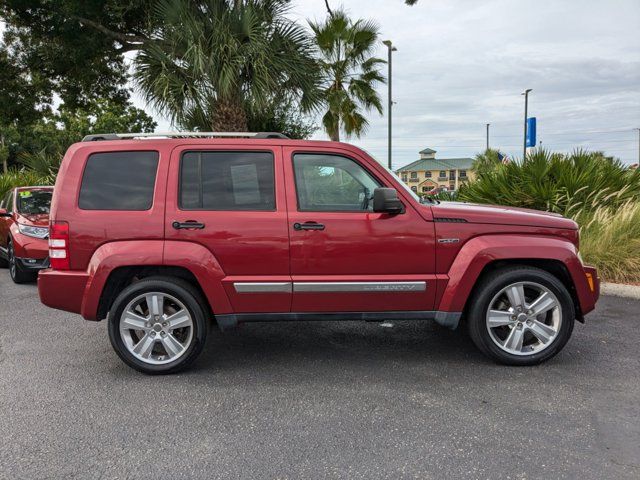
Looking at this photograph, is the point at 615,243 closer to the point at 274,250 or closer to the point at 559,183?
the point at 559,183

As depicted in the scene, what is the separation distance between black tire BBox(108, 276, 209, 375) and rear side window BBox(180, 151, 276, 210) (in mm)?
634

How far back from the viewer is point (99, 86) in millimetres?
18562

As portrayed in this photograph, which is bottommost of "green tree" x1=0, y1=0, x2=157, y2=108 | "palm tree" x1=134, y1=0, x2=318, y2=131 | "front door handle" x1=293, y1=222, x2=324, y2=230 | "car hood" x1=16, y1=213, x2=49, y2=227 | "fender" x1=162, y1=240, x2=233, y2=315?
"fender" x1=162, y1=240, x2=233, y2=315

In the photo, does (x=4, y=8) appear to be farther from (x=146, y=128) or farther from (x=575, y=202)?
(x=146, y=128)

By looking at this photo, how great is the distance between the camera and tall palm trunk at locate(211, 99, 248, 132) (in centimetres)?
1248

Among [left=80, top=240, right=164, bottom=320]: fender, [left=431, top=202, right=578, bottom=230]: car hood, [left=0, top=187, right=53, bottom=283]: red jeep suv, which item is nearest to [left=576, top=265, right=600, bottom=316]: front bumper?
[left=431, top=202, right=578, bottom=230]: car hood

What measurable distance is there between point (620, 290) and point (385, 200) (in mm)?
4840

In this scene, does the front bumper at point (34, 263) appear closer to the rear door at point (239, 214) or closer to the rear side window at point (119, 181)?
the rear side window at point (119, 181)

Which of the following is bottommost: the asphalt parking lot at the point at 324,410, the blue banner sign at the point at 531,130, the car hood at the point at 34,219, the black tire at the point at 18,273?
the asphalt parking lot at the point at 324,410

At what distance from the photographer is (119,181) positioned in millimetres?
4191

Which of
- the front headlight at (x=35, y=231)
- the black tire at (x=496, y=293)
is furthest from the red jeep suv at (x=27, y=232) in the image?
the black tire at (x=496, y=293)

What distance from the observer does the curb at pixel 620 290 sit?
22.7 feet

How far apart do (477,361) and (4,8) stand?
671 inches

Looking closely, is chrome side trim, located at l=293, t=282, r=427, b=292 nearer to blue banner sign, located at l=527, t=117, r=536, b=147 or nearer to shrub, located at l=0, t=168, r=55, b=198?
blue banner sign, located at l=527, t=117, r=536, b=147
